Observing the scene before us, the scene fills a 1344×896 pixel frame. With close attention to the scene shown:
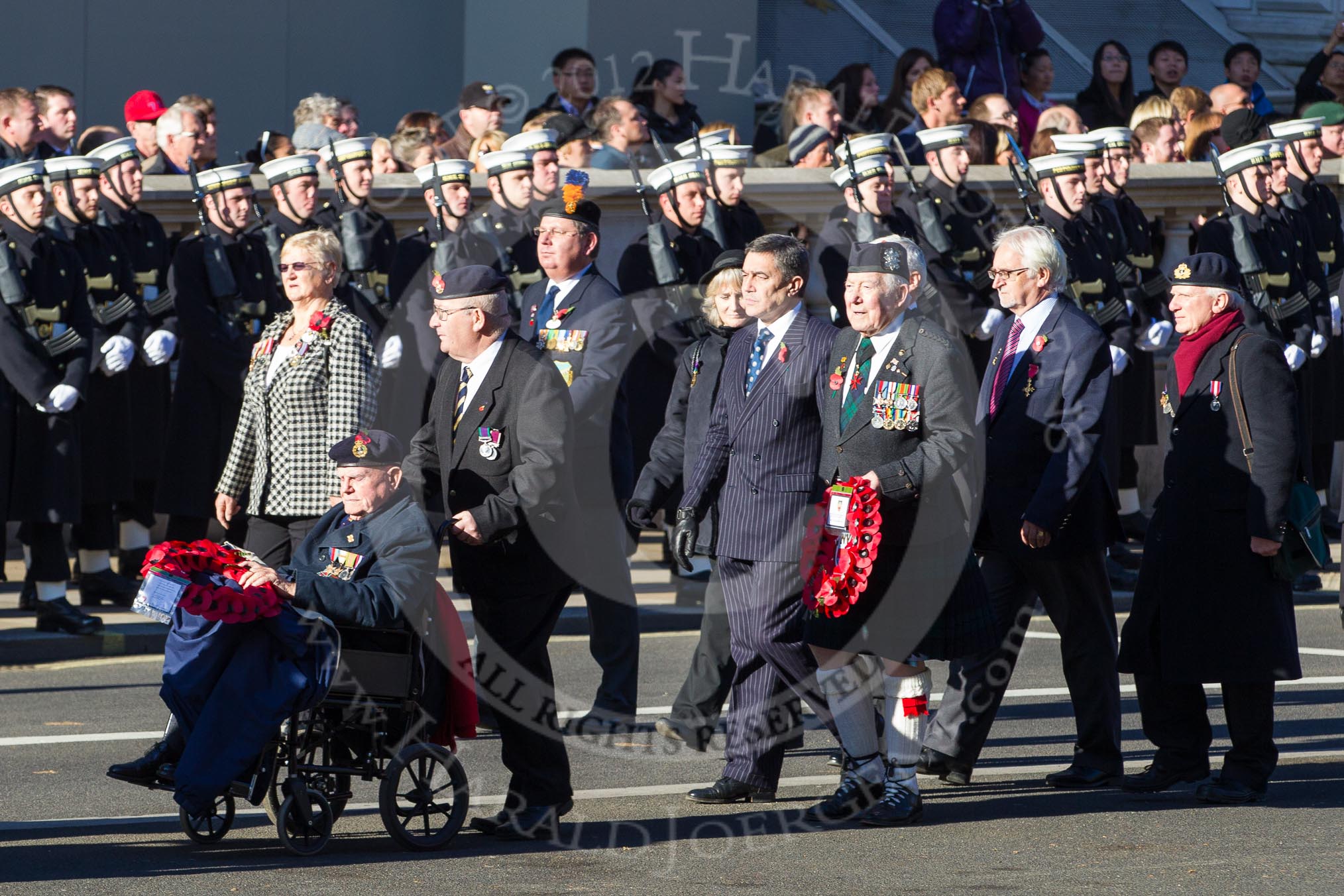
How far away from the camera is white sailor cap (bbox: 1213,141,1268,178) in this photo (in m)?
14.4

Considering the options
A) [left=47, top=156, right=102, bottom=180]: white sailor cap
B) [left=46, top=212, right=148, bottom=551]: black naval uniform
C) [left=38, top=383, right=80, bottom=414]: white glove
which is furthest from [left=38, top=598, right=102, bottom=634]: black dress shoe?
[left=47, top=156, right=102, bottom=180]: white sailor cap

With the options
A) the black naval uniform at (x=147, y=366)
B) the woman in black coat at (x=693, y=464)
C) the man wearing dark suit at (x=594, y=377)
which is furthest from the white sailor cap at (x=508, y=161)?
the woman in black coat at (x=693, y=464)

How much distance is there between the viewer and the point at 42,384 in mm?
11266

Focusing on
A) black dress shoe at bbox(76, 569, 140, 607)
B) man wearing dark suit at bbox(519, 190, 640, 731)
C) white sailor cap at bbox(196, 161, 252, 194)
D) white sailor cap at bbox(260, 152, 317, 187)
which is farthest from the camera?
white sailor cap at bbox(260, 152, 317, 187)

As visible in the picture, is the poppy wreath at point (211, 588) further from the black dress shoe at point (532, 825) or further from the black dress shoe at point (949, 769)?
the black dress shoe at point (949, 769)

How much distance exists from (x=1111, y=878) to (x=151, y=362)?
6906mm

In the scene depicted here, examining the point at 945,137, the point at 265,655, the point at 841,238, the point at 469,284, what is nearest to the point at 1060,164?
the point at 945,137

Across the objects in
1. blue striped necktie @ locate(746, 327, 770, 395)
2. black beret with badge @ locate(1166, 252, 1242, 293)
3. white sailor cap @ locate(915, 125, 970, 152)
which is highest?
white sailor cap @ locate(915, 125, 970, 152)

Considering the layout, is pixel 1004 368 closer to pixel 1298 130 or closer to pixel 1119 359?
pixel 1119 359

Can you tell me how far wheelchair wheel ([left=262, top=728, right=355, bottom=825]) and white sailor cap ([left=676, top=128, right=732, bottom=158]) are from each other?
6.89 meters

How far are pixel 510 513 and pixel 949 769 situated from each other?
2.08 metres

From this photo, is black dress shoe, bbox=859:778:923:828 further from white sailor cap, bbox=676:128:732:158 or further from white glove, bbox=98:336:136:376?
white sailor cap, bbox=676:128:732:158

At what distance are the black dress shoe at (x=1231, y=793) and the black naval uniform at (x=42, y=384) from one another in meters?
5.94

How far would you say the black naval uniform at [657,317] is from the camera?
12703 millimetres
